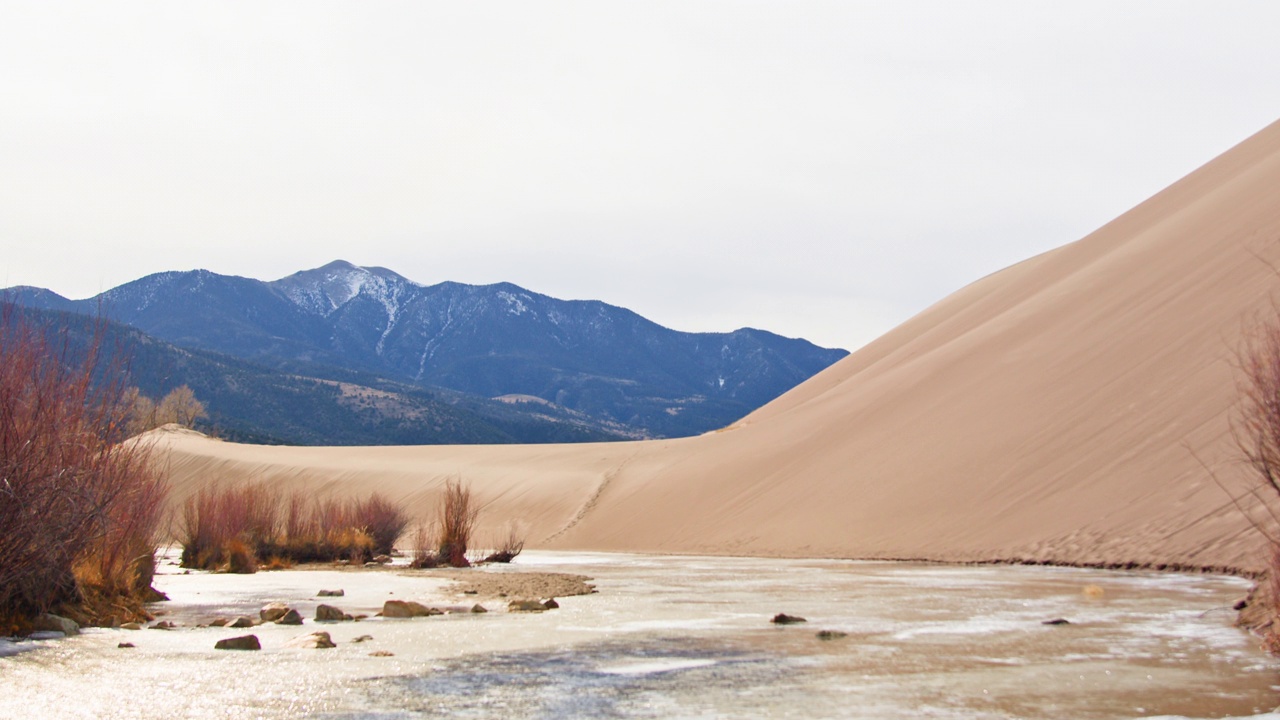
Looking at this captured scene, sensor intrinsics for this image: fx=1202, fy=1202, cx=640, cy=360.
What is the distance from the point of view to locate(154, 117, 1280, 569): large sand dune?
18422 millimetres

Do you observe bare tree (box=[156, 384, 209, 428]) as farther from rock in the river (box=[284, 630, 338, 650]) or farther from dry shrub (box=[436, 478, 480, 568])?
rock in the river (box=[284, 630, 338, 650])

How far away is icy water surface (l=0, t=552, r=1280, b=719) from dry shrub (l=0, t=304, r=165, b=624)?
26.1 inches

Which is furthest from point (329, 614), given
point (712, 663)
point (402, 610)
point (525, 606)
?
point (712, 663)

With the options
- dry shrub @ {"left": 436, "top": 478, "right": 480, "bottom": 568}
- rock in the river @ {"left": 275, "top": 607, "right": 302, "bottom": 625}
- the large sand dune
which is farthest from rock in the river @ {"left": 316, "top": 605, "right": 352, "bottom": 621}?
the large sand dune

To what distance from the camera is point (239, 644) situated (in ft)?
29.3

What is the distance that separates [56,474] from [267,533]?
13787mm

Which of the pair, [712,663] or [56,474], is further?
[56,474]

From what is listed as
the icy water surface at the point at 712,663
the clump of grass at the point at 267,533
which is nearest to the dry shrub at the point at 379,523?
the clump of grass at the point at 267,533

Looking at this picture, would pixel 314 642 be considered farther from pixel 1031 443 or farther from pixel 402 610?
pixel 1031 443

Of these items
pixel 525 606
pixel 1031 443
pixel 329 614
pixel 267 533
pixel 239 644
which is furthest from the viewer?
pixel 267 533

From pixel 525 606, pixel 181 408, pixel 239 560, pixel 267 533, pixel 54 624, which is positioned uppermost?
pixel 181 408

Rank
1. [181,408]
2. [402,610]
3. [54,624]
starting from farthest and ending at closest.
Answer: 1. [181,408]
2. [402,610]
3. [54,624]

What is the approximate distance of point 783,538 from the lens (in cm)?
2344

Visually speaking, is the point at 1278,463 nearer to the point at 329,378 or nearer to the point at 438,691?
the point at 438,691
